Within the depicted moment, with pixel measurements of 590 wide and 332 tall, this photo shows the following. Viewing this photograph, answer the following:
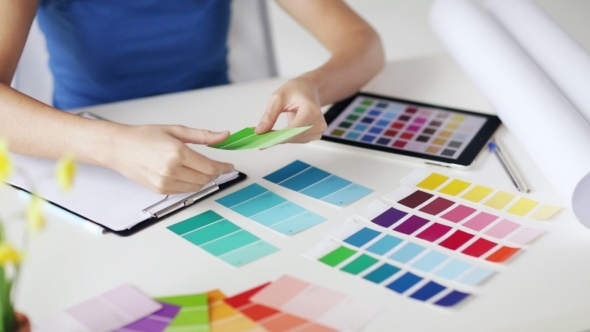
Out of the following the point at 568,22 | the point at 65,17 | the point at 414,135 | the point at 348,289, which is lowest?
the point at 348,289

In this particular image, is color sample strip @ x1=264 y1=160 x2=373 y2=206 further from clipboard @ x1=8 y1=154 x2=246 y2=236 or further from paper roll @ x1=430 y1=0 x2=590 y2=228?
paper roll @ x1=430 y1=0 x2=590 y2=228

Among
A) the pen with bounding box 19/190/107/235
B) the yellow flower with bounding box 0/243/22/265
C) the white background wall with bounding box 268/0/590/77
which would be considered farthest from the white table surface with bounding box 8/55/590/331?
the white background wall with bounding box 268/0/590/77

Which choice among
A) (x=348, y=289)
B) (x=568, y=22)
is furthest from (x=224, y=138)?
(x=568, y=22)

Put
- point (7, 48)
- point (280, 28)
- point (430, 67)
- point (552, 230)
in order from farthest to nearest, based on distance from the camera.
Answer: point (280, 28), point (430, 67), point (7, 48), point (552, 230)

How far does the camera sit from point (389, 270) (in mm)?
802

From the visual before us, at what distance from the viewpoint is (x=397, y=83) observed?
134 cm

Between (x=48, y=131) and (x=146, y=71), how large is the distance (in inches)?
18.7

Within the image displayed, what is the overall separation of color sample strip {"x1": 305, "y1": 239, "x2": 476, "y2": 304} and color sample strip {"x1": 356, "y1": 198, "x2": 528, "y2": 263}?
2cm

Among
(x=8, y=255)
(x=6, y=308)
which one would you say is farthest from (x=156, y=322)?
(x=8, y=255)

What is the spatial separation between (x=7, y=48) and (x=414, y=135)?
675mm

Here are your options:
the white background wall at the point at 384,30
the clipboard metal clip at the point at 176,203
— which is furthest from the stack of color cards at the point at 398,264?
the white background wall at the point at 384,30

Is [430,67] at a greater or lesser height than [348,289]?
greater

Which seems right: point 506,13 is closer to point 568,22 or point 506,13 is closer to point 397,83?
point 397,83

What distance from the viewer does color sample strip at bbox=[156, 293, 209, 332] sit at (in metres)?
0.72
